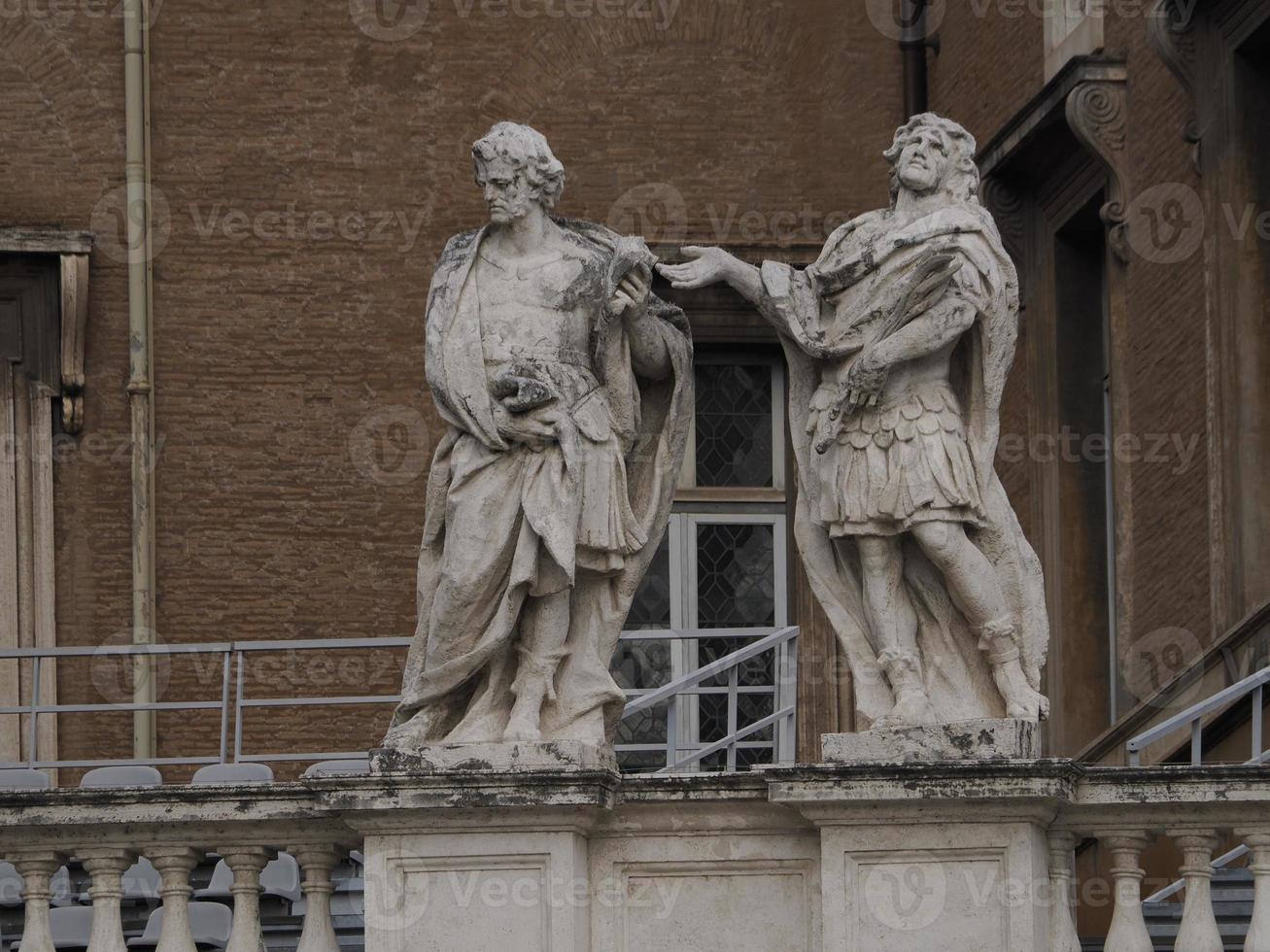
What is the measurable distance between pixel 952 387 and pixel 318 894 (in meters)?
2.65

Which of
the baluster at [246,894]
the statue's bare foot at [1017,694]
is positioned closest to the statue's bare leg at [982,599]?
the statue's bare foot at [1017,694]

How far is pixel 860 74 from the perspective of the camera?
2166cm

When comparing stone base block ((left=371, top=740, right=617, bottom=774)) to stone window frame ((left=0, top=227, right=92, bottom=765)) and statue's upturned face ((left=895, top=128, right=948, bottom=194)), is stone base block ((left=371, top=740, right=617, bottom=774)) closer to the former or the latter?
statue's upturned face ((left=895, top=128, right=948, bottom=194))

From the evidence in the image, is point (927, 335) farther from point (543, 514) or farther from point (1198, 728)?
point (1198, 728)

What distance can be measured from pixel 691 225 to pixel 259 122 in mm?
2348

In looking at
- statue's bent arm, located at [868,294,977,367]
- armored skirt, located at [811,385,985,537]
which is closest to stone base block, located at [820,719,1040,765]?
armored skirt, located at [811,385,985,537]

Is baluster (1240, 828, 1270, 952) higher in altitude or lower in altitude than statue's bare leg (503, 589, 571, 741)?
lower

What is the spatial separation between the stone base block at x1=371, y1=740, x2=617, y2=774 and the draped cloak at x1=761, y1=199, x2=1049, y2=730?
93 centimetres

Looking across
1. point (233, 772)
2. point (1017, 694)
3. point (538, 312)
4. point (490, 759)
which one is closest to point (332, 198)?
point (233, 772)

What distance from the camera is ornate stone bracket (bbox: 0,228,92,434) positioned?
20.8 meters

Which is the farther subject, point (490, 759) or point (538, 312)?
point (538, 312)

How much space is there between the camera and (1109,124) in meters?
19.3

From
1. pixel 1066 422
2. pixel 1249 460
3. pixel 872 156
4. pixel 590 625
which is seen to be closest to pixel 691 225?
pixel 872 156

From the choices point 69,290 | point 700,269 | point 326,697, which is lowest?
point 326,697
